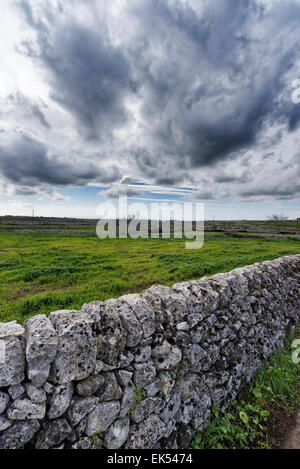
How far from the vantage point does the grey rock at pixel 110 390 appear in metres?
2.45

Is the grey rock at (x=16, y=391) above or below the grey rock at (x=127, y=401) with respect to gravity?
above

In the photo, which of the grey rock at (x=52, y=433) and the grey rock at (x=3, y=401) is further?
the grey rock at (x=52, y=433)

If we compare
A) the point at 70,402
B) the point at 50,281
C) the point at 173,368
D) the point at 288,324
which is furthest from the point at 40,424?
the point at 50,281

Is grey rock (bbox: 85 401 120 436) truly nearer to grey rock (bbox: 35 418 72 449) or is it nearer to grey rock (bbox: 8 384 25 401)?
grey rock (bbox: 35 418 72 449)

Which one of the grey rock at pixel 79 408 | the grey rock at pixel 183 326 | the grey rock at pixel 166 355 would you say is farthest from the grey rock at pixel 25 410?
the grey rock at pixel 183 326

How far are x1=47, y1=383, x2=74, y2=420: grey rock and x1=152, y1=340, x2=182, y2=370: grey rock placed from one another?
4.11ft

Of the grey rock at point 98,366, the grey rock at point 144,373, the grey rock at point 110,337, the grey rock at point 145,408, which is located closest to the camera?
the grey rock at point 98,366

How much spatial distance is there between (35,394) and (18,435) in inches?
14.8

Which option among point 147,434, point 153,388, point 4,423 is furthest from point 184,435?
point 4,423

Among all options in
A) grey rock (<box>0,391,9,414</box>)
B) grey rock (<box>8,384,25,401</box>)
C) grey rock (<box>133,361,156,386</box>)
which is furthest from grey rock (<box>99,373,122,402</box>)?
grey rock (<box>0,391,9,414</box>)

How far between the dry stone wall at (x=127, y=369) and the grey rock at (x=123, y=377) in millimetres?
12

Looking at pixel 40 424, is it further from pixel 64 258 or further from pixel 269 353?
pixel 64 258

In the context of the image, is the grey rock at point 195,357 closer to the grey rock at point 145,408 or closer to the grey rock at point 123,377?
the grey rock at point 145,408
